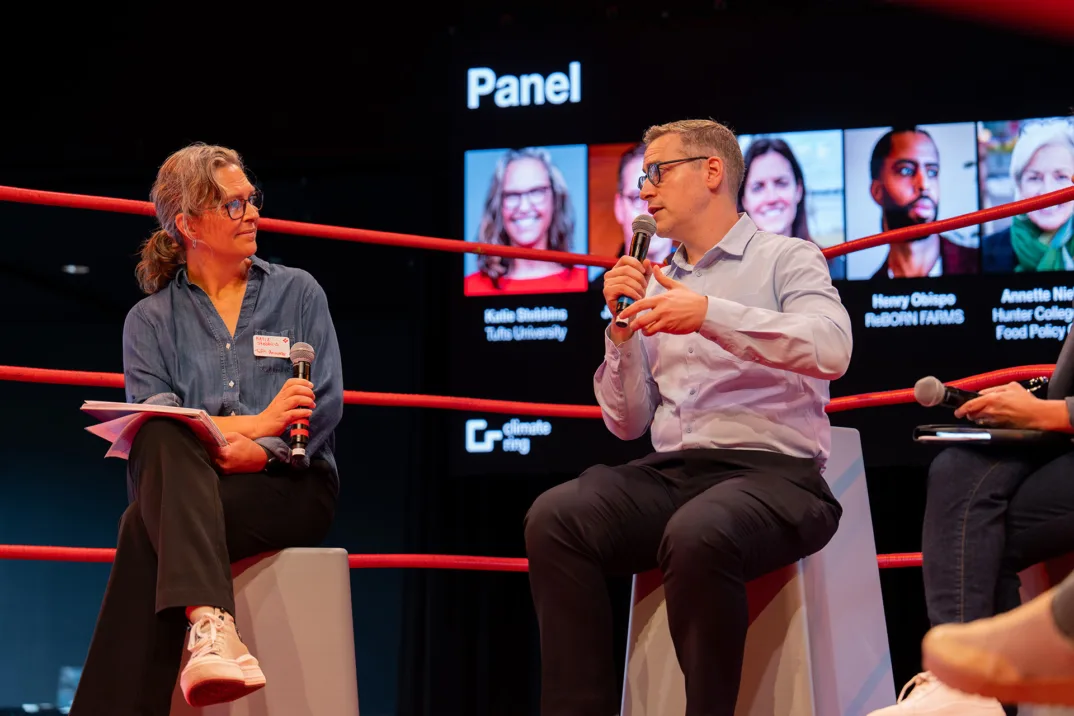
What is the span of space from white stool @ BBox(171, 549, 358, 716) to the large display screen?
214cm

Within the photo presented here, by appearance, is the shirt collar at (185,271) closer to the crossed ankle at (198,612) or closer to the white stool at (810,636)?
the crossed ankle at (198,612)

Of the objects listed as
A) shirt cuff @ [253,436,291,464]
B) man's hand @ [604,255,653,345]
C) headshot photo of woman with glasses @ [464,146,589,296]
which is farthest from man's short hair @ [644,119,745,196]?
headshot photo of woman with glasses @ [464,146,589,296]

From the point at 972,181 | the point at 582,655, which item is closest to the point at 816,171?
the point at 972,181

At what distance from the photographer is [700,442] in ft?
6.18

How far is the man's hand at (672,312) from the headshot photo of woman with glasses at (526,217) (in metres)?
2.50

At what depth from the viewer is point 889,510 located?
14.9ft

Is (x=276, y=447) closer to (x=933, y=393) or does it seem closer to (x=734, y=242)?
(x=734, y=242)

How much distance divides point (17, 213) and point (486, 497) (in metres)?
2.60

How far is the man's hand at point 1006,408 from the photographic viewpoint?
5.69 ft

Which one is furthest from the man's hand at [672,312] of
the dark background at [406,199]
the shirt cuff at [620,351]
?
the dark background at [406,199]

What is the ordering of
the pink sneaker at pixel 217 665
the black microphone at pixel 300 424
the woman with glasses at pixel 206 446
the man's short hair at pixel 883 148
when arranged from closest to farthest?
the pink sneaker at pixel 217 665 → the woman with glasses at pixel 206 446 → the black microphone at pixel 300 424 → the man's short hair at pixel 883 148

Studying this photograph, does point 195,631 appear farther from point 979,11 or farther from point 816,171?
point 979,11

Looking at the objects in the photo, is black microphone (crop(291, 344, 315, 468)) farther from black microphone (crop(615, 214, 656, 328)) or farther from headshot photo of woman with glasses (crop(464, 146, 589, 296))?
headshot photo of woman with glasses (crop(464, 146, 589, 296))

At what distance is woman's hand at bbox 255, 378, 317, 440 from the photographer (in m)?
1.88
